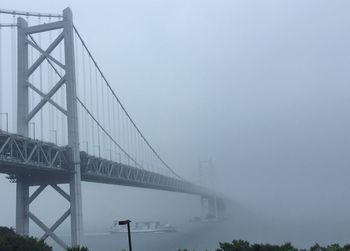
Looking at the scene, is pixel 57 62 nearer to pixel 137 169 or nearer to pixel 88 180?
pixel 88 180

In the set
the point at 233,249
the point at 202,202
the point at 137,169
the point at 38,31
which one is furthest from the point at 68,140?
the point at 202,202

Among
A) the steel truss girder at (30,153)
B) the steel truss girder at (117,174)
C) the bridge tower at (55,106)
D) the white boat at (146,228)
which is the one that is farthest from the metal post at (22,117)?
the white boat at (146,228)

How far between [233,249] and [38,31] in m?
19.3

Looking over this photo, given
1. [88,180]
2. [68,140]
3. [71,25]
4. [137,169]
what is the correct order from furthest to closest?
[137,169]
[88,180]
[71,25]
[68,140]

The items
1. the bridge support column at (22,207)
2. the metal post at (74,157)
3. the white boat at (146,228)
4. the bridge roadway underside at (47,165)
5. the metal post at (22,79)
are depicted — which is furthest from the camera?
the white boat at (146,228)

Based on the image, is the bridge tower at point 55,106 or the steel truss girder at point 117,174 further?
the steel truss girder at point 117,174

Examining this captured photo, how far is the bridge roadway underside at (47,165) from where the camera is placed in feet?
71.7

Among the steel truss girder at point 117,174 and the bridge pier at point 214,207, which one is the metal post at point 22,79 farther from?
the bridge pier at point 214,207

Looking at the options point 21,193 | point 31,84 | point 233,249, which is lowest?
point 233,249

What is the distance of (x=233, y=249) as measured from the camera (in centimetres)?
1259

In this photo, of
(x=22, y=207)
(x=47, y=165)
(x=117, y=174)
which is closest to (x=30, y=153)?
(x=47, y=165)

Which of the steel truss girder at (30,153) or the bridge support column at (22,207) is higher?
the steel truss girder at (30,153)

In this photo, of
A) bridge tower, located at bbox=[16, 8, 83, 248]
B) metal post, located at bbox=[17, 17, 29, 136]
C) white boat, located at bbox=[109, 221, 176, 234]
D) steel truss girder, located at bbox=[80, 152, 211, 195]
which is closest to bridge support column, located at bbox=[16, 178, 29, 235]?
bridge tower, located at bbox=[16, 8, 83, 248]

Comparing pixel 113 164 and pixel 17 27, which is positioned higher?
pixel 17 27
